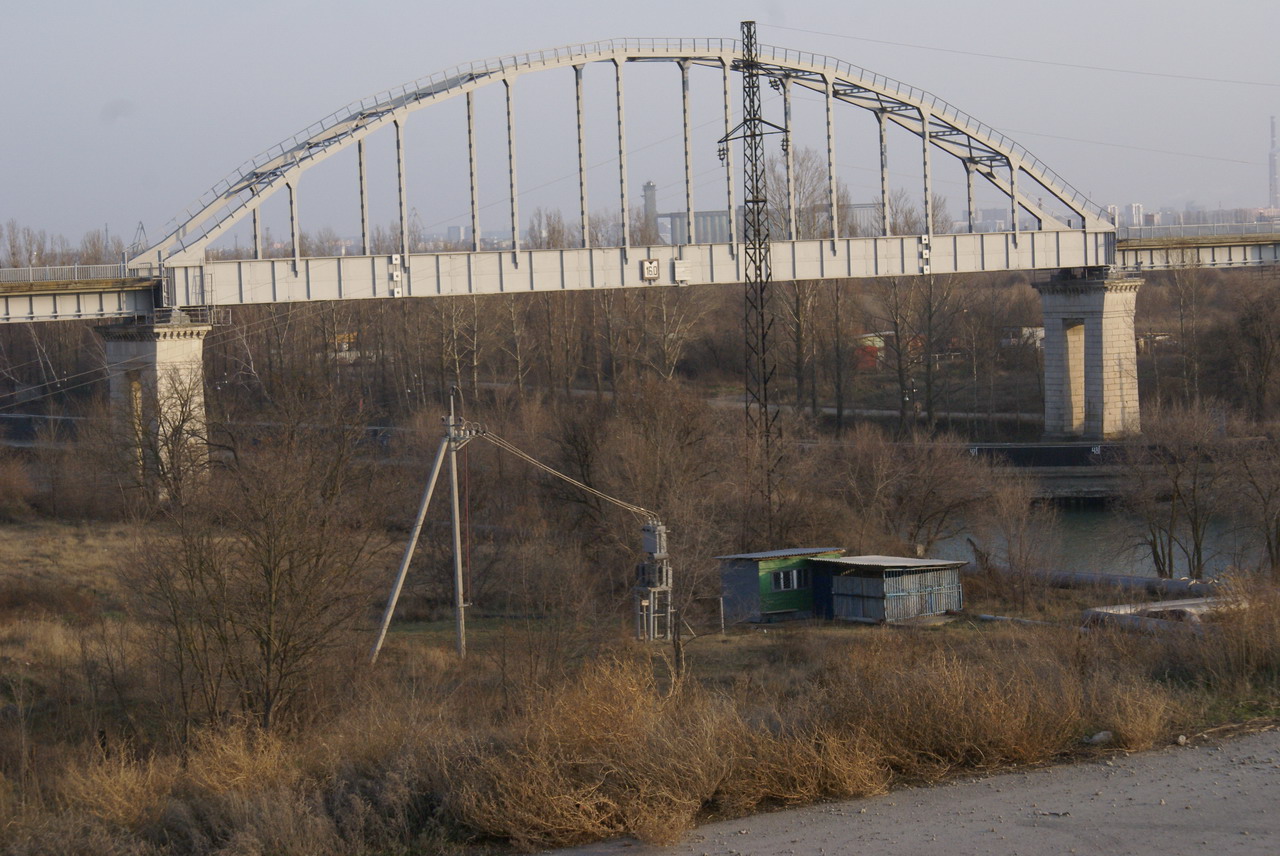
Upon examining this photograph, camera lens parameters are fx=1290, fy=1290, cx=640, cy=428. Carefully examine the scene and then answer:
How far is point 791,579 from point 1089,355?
2685 cm

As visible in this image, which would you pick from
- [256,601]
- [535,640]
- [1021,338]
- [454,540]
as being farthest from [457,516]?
[1021,338]

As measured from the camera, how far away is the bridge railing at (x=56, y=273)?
35438 mm

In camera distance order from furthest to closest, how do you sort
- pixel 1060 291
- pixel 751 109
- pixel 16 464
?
pixel 1060 291 < pixel 16 464 < pixel 751 109

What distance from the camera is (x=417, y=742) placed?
369 inches

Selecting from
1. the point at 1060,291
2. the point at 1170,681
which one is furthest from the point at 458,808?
the point at 1060,291

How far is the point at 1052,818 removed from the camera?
7.91 m

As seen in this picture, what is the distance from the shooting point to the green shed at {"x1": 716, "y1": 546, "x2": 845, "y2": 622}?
28.5 meters

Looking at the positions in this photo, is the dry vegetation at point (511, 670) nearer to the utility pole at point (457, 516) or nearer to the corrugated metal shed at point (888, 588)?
the utility pole at point (457, 516)

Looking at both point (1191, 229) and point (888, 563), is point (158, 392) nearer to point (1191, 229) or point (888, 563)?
point (888, 563)

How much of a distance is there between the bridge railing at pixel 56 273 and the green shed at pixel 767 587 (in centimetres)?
1986

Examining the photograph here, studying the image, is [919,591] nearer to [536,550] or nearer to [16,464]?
[536,550]

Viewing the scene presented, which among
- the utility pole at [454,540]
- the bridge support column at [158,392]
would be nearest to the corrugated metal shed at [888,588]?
the utility pole at [454,540]

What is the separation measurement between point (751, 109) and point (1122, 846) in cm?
2894

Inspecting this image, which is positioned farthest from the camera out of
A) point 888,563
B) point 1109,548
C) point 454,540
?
point 1109,548
